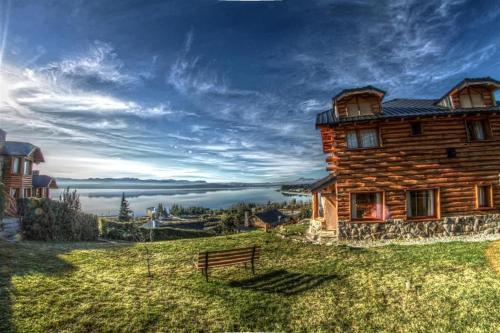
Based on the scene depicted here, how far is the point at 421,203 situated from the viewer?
15.3 m

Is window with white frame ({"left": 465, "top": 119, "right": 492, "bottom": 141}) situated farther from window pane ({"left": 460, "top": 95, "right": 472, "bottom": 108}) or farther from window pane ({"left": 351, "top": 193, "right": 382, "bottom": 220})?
window pane ({"left": 351, "top": 193, "right": 382, "bottom": 220})

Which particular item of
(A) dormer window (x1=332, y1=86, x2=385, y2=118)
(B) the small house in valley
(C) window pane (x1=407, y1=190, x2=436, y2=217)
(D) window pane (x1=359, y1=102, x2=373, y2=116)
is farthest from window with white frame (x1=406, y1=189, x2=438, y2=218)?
(B) the small house in valley

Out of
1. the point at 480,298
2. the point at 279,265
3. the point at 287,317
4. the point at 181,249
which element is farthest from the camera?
the point at 181,249

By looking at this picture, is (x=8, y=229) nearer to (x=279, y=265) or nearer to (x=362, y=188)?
(x=279, y=265)

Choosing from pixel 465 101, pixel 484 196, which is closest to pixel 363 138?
pixel 465 101

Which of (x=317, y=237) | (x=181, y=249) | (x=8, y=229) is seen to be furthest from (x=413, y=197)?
(x=8, y=229)

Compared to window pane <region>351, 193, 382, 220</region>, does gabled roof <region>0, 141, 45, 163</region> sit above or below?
above

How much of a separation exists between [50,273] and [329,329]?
920cm

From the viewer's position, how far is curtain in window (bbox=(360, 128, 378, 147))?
15406mm

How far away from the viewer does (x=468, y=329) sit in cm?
596

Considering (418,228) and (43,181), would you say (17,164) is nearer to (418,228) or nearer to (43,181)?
(43,181)

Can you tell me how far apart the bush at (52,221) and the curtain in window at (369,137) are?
20.7 meters

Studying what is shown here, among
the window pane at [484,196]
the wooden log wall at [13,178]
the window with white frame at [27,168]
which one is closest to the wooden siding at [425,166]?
the window pane at [484,196]

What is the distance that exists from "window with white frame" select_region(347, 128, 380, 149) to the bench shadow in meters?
8.73
